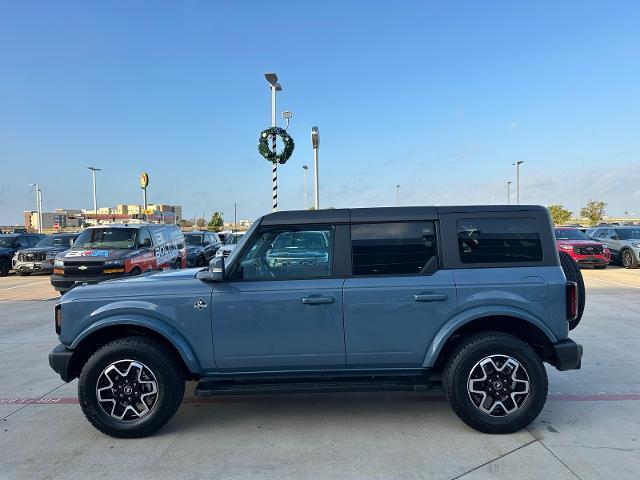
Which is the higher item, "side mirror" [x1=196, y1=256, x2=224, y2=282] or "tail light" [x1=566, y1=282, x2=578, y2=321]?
"side mirror" [x1=196, y1=256, x2=224, y2=282]

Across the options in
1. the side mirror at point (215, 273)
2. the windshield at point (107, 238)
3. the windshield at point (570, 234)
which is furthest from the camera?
the windshield at point (570, 234)

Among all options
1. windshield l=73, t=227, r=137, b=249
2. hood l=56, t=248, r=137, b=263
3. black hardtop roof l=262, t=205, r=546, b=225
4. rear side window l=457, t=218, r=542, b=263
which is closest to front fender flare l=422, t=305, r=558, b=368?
rear side window l=457, t=218, r=542, b=263

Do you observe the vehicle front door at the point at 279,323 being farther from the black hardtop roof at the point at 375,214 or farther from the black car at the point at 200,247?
the black car at the point at 200,247

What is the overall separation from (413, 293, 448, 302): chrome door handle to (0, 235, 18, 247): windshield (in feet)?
72.7

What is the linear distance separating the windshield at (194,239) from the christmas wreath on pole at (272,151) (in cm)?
556

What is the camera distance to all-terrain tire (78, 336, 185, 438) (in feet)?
12.7

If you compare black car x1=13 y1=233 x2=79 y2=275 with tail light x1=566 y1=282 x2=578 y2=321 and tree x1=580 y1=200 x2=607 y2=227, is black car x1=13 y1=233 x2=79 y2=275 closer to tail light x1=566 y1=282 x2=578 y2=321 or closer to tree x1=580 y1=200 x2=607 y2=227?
tail light x1=566 y1=282 x2=578 y2=321

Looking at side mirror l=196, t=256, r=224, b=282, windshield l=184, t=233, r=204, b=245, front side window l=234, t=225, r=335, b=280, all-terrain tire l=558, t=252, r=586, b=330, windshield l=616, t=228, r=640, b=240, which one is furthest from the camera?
windshield l=184, t=233, r=204, b=245

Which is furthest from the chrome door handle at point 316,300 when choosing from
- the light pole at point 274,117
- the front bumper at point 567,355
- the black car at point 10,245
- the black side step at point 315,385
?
the black car at point 10,245

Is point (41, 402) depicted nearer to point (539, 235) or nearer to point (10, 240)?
point (539, 235)

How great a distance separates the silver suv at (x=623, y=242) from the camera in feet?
60.4

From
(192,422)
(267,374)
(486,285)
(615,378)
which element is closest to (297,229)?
(267,374)

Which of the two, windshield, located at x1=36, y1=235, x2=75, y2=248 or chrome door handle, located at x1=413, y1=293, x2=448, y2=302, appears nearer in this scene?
chrome door handle, located at x1=413, y1=293, x2=448, y2=302

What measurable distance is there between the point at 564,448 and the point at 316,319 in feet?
7.04
